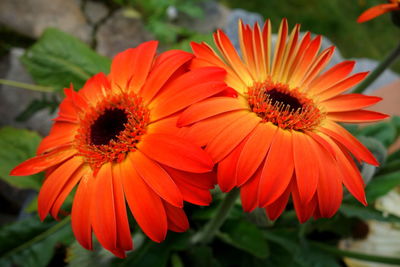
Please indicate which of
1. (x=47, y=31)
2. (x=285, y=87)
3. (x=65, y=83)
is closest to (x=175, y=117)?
(x=285, y=87)

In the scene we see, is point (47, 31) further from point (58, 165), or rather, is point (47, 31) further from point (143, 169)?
point (143, 169)

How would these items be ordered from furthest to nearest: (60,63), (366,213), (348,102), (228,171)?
(60,63)
(366,213)
(348,102)
(228,171)

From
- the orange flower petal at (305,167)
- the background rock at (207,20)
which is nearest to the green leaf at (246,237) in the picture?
the orange flower petal at (305,167)

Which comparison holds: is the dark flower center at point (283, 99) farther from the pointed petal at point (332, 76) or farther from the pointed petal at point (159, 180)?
the pointed petal at point (159, 180)

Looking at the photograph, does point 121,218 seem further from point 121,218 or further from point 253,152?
point 253,152

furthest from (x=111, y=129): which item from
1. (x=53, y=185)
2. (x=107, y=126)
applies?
(x=53, y=185)

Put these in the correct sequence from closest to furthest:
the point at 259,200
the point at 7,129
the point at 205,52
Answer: the point at 259,200 → the point at 205,52 → the point at 7,129
